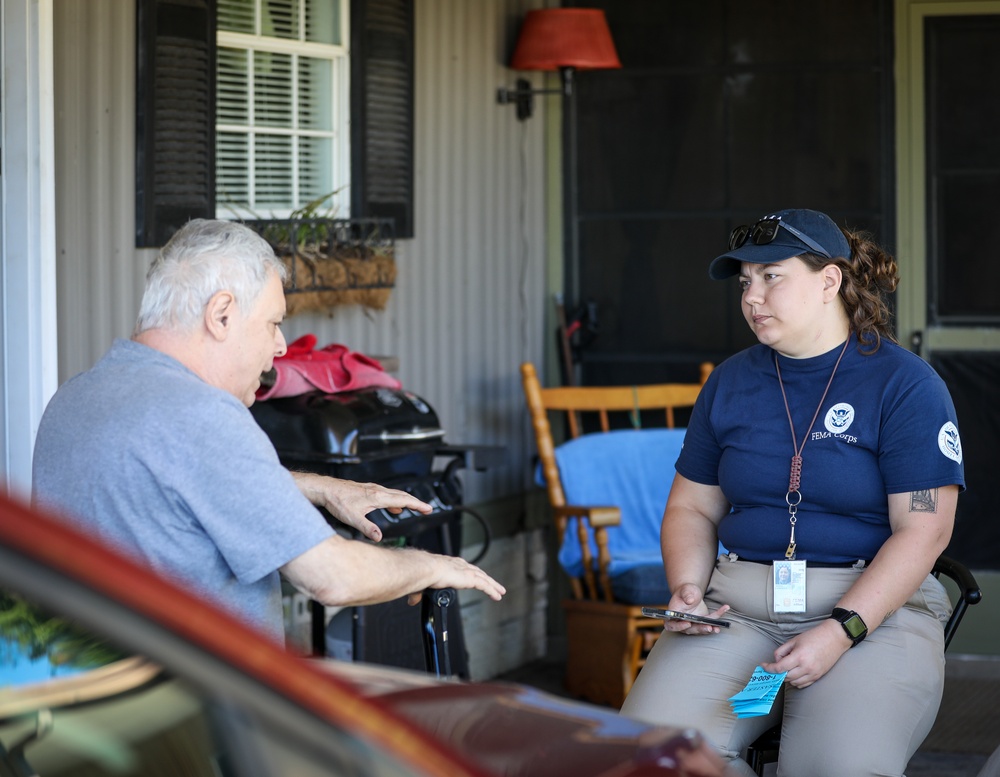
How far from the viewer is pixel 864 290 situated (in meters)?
2.72

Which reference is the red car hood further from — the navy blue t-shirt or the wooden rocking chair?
the wooden rocking chair

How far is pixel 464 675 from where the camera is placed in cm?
391

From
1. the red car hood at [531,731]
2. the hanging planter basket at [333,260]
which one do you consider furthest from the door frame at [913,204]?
the red car hood at [531,731]

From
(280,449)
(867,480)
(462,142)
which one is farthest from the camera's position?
(462,142)

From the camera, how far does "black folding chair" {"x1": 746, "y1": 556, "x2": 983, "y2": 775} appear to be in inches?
102

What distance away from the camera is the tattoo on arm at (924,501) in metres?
2.54

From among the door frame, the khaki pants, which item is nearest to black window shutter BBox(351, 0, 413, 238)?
the door frame

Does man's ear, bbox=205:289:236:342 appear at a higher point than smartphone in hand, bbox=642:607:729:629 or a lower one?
higher

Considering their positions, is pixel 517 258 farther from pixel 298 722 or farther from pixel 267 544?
pixel 298 722

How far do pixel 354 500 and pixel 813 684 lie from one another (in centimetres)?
90

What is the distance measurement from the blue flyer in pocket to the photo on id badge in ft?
0.69

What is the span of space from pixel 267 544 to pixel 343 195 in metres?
2.67

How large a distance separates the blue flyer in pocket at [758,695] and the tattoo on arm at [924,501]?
0.41m

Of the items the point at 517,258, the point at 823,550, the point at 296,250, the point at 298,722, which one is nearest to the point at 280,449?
the point at 296,250
